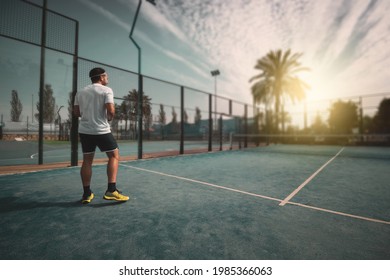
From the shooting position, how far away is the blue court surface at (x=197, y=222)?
1.71 metres

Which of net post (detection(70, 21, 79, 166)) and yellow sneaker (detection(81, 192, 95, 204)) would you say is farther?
net post (detection(70, 21, 79, 166))

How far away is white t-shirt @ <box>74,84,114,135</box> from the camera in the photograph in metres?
2.87

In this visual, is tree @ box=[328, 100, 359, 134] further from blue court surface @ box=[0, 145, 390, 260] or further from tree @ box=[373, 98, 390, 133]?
blue court surface @ box=[0, 145, 390, 260]

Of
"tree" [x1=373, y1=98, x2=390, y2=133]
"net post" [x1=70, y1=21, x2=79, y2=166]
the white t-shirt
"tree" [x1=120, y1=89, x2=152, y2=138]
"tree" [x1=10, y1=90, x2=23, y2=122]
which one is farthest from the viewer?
"tree" [x1=373, y1=98, x2=390, y2=133]

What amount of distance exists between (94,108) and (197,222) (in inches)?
82.8

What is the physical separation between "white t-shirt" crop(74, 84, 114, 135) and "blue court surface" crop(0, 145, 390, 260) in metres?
1.08

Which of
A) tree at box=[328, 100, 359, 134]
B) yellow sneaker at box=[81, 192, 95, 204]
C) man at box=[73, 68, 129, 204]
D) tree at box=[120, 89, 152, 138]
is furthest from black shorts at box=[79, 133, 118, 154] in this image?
tree at box=[328, 100, 359, 134]

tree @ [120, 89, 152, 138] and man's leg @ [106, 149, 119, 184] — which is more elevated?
tree @ [120, 89, 152, 138]

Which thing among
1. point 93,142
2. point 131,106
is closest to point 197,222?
point 93,142

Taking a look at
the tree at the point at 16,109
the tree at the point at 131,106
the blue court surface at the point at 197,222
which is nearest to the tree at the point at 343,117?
the tree at the point at 131,106

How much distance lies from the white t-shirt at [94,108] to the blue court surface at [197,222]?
42.7 inches

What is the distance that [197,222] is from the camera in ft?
7.57

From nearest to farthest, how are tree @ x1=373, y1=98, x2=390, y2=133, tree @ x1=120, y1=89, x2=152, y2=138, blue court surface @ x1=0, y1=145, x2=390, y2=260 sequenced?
1. blue court surface @ x1=0, y1=145, x2=390, y2=260
2. tree @ x1=120, y1=89, x2=152, y2=138
3. tree @ x1=373, y1=98, x2=390, y2=133
